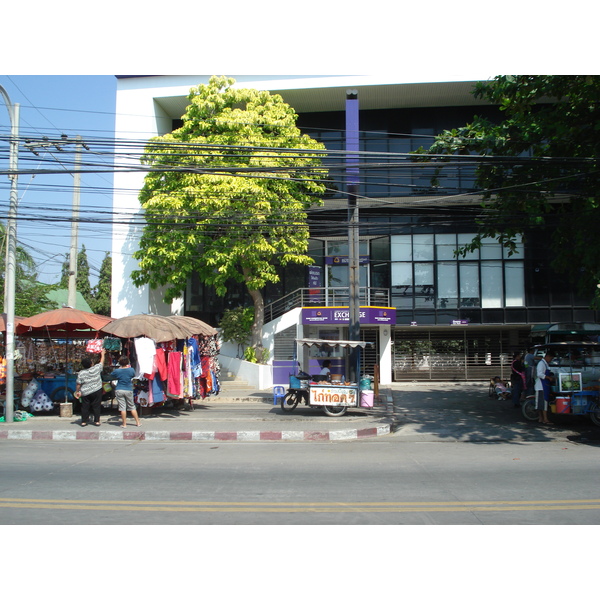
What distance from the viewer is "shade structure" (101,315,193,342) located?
13.0 metres

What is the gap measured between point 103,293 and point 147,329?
36736 millimetres

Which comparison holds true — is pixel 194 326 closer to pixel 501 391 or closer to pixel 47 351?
pixel 47 351

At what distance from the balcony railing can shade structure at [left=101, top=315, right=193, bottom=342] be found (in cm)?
1026

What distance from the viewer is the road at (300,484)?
5770 mm

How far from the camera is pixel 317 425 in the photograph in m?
12.5

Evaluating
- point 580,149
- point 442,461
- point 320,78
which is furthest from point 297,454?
point 320,78

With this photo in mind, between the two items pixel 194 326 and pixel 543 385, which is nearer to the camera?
pixel 543 385

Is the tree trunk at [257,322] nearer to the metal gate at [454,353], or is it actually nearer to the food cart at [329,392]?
the metal gate at [454,353]

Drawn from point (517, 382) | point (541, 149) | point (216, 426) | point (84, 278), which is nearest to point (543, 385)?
point (517, 382)

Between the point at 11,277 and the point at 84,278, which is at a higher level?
the point at 84,278

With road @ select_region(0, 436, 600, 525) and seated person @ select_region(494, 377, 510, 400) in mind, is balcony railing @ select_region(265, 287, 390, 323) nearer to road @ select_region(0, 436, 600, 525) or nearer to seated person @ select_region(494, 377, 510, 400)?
seated person @ select_region(494, 377, 510, 400)

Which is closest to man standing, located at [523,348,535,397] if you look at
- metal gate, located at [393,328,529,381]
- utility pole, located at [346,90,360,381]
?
utility pole, located at [346,90,360,381]

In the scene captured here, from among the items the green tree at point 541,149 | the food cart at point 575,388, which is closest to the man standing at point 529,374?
the food cart at point 575,388

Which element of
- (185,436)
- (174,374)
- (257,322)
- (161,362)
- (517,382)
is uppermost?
(257,322)
